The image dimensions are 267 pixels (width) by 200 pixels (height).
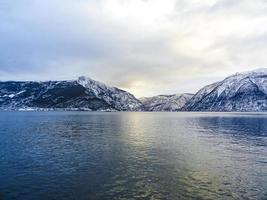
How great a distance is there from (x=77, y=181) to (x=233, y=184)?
23769mm

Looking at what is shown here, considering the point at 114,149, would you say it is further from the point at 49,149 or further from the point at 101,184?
the point at 101,184

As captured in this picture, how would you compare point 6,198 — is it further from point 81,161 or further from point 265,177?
point 265,177

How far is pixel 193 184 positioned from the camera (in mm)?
43500

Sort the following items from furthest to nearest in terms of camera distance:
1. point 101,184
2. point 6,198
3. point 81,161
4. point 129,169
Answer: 1. point 81,161
2. point 129,169
3. point 101,184
4. point 6,198

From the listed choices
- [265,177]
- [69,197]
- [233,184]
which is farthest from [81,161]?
[265,177]

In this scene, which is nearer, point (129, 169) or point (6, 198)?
point (6, 198)

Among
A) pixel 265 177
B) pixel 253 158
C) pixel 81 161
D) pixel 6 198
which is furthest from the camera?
pixel 253 158

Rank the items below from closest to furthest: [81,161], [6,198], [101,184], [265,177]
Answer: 1. [6,198]
2. [101,184]
3. [265,177]
4. [81,161]

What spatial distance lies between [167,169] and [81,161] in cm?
1796

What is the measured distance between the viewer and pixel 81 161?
59.2 metres

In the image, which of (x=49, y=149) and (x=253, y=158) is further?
(x=49, y=149)

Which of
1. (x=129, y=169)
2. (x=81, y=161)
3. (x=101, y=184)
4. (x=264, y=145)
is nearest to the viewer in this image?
(x=101, y=184)

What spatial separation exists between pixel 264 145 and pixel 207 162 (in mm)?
33404

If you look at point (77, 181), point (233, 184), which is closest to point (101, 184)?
point (77, 181)
